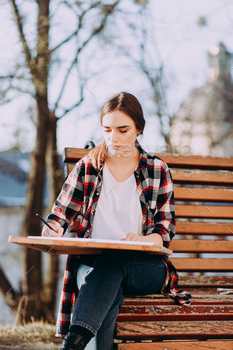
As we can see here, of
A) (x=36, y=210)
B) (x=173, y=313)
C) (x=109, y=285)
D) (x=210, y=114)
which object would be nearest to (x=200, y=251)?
(x=173, y=313)

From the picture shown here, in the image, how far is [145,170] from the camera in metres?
2.13

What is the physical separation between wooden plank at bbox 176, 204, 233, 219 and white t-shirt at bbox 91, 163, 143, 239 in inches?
20.8

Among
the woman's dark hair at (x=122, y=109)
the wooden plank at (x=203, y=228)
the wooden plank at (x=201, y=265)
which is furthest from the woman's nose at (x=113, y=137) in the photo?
the wooden plank at (x=201, y=265)

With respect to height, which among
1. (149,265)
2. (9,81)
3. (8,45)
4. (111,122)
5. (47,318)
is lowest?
(47,318)

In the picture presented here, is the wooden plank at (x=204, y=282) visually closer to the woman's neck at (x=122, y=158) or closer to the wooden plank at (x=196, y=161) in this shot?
the wooden plank at (x=196, y=161)

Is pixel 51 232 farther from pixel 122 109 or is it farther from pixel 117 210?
pixel 122 109

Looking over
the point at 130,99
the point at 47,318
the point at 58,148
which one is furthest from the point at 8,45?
the point at 47,318

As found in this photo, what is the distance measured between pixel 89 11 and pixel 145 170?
3253 millimetres

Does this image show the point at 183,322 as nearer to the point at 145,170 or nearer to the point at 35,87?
the point at 145,170

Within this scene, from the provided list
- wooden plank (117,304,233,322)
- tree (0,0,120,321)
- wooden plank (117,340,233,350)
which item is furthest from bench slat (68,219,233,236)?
tree (0,0,120,321)

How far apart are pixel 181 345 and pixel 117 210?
758 millimetres

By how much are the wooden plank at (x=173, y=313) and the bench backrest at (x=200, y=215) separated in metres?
0.73

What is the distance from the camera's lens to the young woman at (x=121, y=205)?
176 centimetres

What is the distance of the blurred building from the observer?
17.5ft
